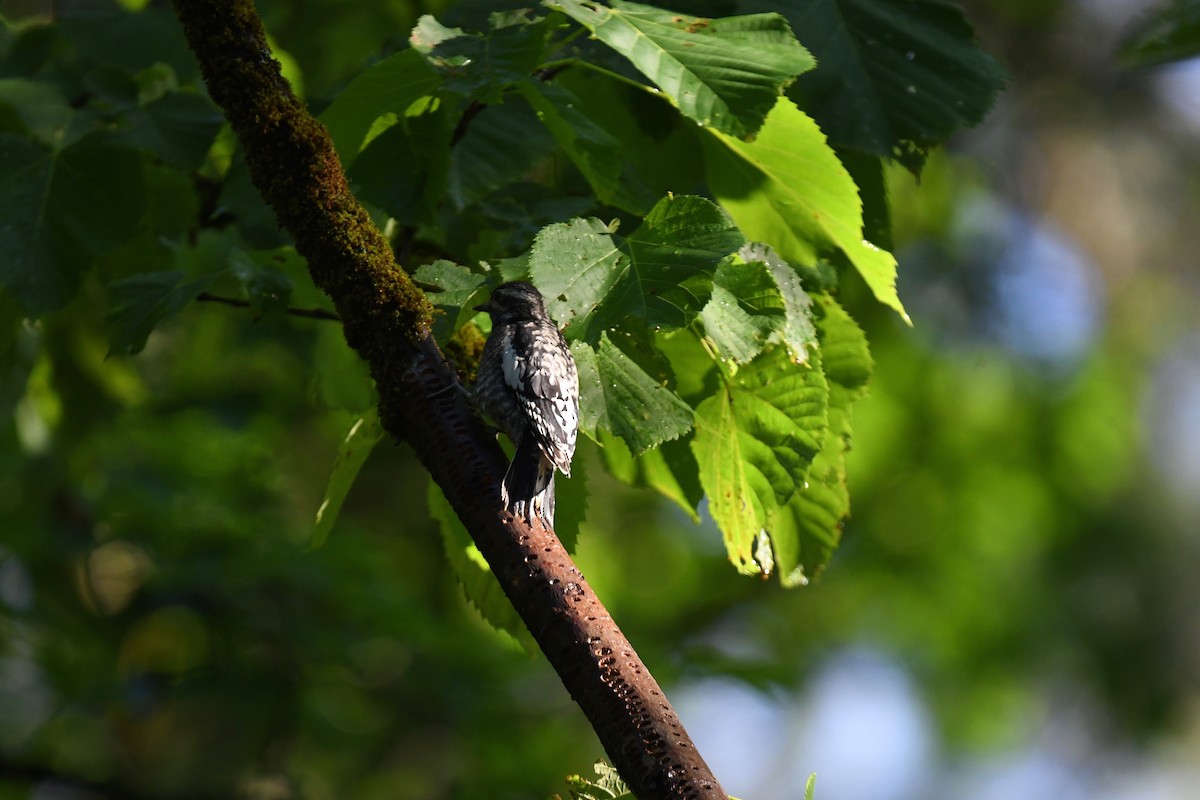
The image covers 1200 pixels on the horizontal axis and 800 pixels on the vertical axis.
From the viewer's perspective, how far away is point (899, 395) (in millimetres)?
8164

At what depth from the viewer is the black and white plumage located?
1.68 m

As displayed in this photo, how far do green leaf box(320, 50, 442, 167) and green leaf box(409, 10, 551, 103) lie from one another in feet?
0.15

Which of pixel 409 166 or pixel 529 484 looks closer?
pixel 529 484

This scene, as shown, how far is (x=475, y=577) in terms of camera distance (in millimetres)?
2045

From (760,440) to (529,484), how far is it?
1.50ft

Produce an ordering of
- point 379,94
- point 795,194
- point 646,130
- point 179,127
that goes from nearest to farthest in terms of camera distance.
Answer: point 379,94 → point 795,194 → point 646,130 → point 179,127

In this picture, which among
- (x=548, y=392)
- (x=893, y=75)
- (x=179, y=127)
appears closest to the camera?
(x=548, y=392)

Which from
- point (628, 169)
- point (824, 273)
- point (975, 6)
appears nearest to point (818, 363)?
point (824, 273)

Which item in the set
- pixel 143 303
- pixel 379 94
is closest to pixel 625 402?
pixel 379 94

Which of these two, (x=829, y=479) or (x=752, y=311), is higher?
(x=752, y=311)

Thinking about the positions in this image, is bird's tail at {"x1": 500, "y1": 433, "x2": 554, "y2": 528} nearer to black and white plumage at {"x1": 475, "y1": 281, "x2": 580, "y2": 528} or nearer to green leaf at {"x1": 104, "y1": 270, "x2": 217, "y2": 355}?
black and white plumage at {"x1": 475, "y1": 281, "x2": 580, "y2": 528}

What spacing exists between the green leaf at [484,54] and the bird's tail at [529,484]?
20.3 inches

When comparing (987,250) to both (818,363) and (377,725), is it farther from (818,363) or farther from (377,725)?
(818,363)

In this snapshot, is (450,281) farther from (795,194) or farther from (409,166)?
(795,194)
